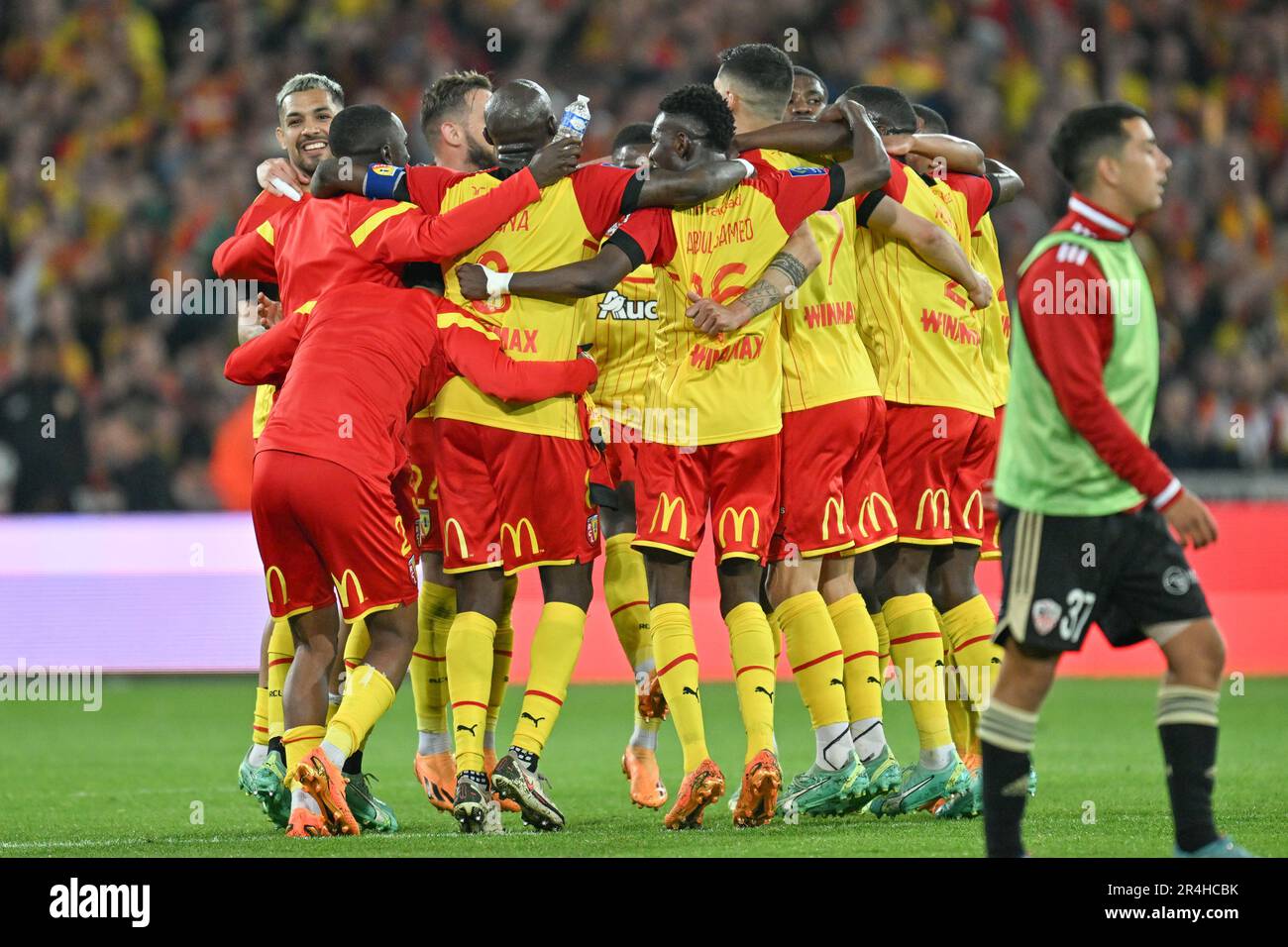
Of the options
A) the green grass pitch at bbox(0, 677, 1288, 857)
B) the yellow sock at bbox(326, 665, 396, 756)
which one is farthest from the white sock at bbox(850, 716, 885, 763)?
the yellow sock at bbox(326, 665, 396, 756)

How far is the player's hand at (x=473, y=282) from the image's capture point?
6641 millimetres

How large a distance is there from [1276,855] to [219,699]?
26.2ft

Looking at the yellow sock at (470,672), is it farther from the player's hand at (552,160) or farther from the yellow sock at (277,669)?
the player's hand at (552,160)

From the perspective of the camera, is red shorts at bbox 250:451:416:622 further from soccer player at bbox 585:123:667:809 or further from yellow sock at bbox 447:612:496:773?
soccer player at bbox 585:123:667:809

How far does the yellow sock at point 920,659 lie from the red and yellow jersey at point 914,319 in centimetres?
80

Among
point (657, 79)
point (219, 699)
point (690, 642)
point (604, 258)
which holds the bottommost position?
point (219, 699)

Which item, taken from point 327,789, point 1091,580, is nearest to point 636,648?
point 327,789

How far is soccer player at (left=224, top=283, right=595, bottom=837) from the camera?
20.4 feet

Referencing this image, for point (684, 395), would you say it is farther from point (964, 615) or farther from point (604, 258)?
point (964, 615)

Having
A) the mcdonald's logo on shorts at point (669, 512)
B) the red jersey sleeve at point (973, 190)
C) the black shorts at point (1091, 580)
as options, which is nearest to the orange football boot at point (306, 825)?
the mcdonald's logo on shorts at point (669, 512)

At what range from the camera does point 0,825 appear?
6.79m

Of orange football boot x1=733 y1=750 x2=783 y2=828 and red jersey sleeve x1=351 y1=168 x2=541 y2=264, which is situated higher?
red jersey sleeve x1=351 y1=168 x2=541 y2=264

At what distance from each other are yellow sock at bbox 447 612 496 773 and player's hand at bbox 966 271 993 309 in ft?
7.50
